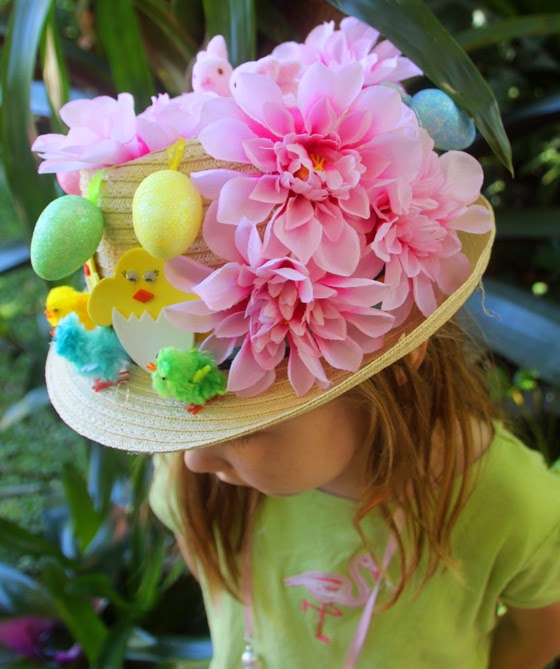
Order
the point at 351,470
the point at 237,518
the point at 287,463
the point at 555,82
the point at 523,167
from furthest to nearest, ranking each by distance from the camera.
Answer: the point at 523,167, the point at 555,82, the point at 237,518, the point at 351,470, the point at 287,463

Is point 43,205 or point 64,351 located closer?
point 64,351

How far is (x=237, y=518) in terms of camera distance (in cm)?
80

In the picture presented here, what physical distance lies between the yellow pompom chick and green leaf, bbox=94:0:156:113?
393mm

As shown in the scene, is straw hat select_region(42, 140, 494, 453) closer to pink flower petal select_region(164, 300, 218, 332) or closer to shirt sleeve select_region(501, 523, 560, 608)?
pink flower petal select_region(164, 300, 218, 332)

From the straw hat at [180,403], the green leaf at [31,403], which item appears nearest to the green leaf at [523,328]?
the straw hat at [180,403]

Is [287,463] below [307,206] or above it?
below

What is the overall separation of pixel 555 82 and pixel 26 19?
1.00 meters

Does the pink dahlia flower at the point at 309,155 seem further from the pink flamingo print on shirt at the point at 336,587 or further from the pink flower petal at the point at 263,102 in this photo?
the pink flamingo print on shirt at the point at 336,587

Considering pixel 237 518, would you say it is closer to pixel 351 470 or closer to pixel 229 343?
pixel 351 470

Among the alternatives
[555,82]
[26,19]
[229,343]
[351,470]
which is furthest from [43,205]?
[555,82]

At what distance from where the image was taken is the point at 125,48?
85 cm

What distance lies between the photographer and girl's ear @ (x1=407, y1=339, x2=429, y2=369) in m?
0.58

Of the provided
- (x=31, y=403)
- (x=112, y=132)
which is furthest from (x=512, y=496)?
(x=31, y=403)

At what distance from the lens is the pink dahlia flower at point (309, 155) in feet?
1.44
